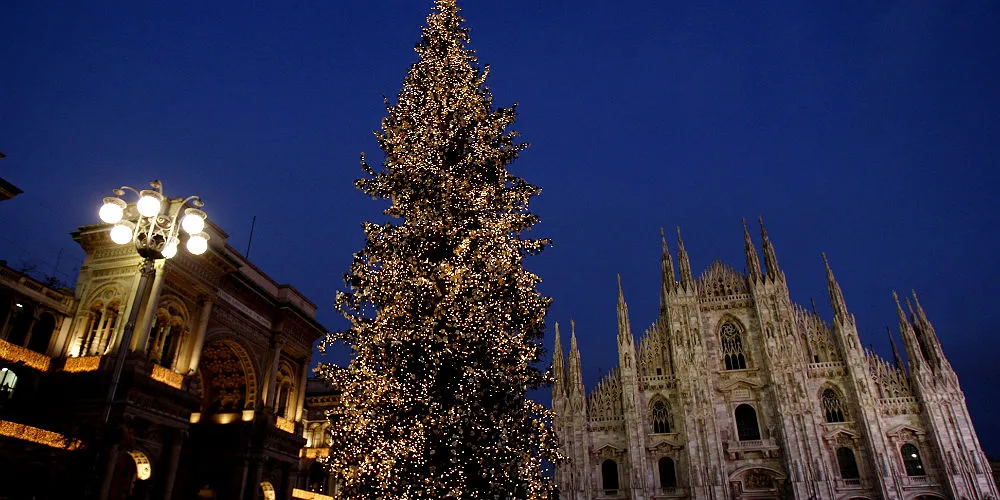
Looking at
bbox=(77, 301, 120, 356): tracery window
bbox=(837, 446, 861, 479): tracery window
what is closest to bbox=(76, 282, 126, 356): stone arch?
bbox=(77, 301, 120, 356): tracery window

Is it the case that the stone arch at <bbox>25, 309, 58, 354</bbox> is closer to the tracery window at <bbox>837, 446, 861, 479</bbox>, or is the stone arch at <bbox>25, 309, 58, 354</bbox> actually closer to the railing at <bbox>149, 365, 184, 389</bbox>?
the railing at <bbox>149, 365, 184, 389</bbox>

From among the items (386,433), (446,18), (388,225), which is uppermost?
(446,18)

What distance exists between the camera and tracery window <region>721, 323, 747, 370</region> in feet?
119

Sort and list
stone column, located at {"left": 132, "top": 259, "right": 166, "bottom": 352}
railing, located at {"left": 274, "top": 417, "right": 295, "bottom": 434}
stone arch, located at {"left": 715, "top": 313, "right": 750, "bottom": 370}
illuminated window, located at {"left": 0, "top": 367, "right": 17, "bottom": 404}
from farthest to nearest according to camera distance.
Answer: stone arch, located at {"left": 715, "top": 313, "right": 750, "bottom": 370}
railing, located at {"left": 274, "top": 417, "right": 295, "bottom": 434}
stone column, located at {"left": 132, "top": 259, "right": 166, "bottom": 352}
illuminated window, located at {"left": 0, "top": 367, "right": 17, "bottom": 404}

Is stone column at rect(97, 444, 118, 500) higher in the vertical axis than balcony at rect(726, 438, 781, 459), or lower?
lower

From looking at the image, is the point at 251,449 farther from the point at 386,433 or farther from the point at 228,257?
the point at 386,433

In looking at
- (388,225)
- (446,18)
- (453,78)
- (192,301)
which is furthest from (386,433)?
(446,18)

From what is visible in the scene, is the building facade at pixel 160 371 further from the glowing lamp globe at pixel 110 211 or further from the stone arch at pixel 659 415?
the stone arch at pixel 659 415

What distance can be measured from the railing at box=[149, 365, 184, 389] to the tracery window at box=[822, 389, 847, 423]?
3348 cm

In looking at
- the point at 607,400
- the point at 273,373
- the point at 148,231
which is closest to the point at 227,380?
the point at 273,373

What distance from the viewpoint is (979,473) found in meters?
29.0

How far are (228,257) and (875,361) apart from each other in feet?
116

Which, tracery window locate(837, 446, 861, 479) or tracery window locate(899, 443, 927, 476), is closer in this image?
tracery window locate(899, 443, 927, 476)

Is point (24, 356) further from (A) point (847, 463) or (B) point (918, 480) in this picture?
(B) point (918, 480)
